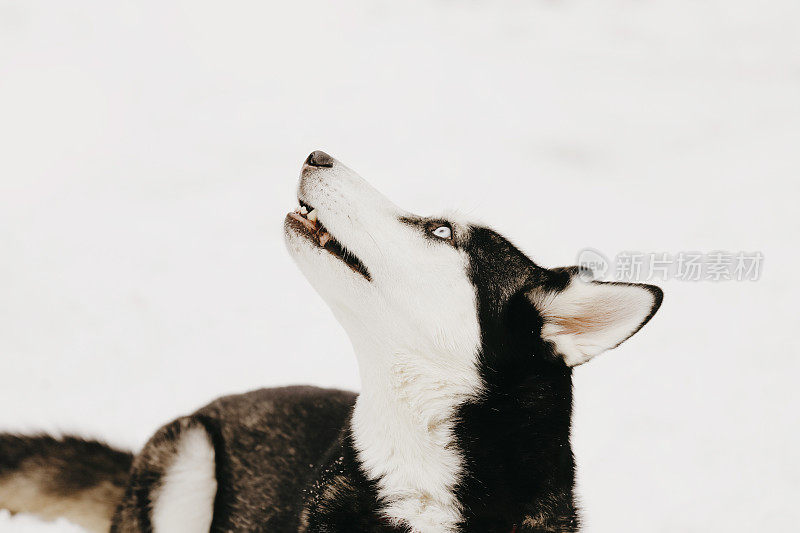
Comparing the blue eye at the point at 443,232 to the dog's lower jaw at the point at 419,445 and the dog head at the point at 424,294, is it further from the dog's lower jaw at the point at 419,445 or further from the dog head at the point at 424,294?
the dog's lower jaw at the point at 419,445

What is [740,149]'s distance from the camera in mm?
8172

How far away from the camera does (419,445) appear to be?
101 inches

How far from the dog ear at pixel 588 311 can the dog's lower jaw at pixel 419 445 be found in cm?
38

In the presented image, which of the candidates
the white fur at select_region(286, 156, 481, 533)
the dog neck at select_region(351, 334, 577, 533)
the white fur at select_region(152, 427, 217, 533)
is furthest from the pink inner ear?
the white fur at select_region(152, 427, 217, 533)

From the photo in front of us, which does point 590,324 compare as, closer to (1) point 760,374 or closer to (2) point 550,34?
(1) point 760,374

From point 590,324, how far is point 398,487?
1.00 meters

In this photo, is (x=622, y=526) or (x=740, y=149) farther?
(x=740, y=149)

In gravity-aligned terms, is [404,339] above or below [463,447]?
above

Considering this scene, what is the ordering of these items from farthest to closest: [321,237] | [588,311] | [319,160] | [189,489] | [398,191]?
1. [398,191]
2. [189,489]
3. [319,160]
4. [321,237]
5. [588,311]

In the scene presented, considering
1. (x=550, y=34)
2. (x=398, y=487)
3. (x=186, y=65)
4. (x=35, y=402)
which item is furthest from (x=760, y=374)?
(x=186, y=65)

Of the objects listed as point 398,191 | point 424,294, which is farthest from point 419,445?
point 398,191

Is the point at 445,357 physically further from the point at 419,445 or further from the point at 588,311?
the point at 588,311

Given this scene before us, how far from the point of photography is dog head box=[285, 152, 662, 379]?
2.53 metres

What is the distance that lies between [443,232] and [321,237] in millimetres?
527
